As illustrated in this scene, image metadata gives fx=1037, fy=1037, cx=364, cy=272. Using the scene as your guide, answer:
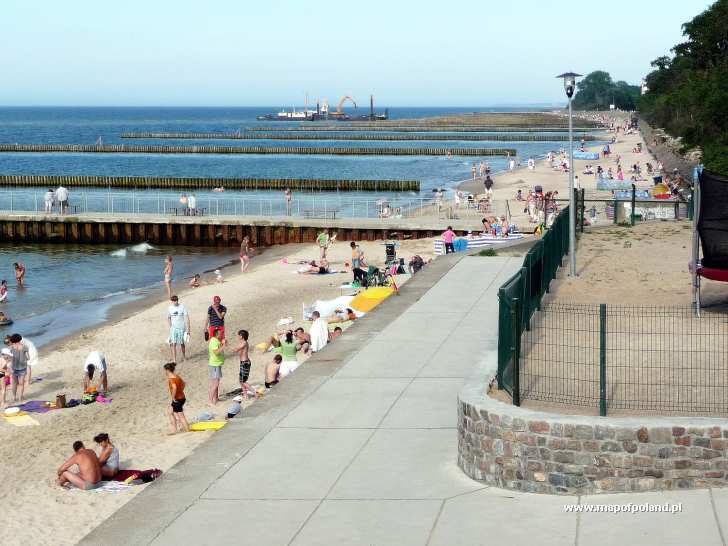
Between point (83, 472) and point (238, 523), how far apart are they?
161 inches

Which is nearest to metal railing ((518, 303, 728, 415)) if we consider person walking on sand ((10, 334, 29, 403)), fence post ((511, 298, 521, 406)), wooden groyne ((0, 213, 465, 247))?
fence post ((511, 298, 521, 406))

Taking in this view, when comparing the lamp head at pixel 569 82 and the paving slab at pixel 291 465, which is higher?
the lamp head at pixel 569 82

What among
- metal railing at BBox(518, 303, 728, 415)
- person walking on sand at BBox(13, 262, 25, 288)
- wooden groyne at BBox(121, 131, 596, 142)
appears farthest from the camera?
wooden groyne at BBox(121, 131, 596, 142)

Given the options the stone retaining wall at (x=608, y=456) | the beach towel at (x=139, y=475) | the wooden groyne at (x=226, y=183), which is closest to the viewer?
the stone retaining wall at (x=608, y=456)

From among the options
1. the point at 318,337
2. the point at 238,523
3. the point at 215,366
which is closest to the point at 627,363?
the point at 238,523

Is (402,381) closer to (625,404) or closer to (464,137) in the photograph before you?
(625,404)

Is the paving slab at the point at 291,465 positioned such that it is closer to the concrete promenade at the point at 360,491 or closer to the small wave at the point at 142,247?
the concrete promenade at the point at 360,491

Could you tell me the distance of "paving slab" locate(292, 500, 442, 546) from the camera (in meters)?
9.50

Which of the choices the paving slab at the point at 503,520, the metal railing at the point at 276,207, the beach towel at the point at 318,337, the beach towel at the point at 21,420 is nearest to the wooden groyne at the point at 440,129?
the metal railing at the point at 276,207

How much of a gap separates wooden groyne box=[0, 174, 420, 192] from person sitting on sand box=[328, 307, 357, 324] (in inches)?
1861

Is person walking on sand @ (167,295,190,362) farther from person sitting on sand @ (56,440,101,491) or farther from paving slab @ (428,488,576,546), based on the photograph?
paving slab @ (428,488,576,546)

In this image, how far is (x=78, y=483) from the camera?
1336 cm

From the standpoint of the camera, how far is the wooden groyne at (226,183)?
70.6 m

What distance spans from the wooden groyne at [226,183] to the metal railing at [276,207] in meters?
6.30
